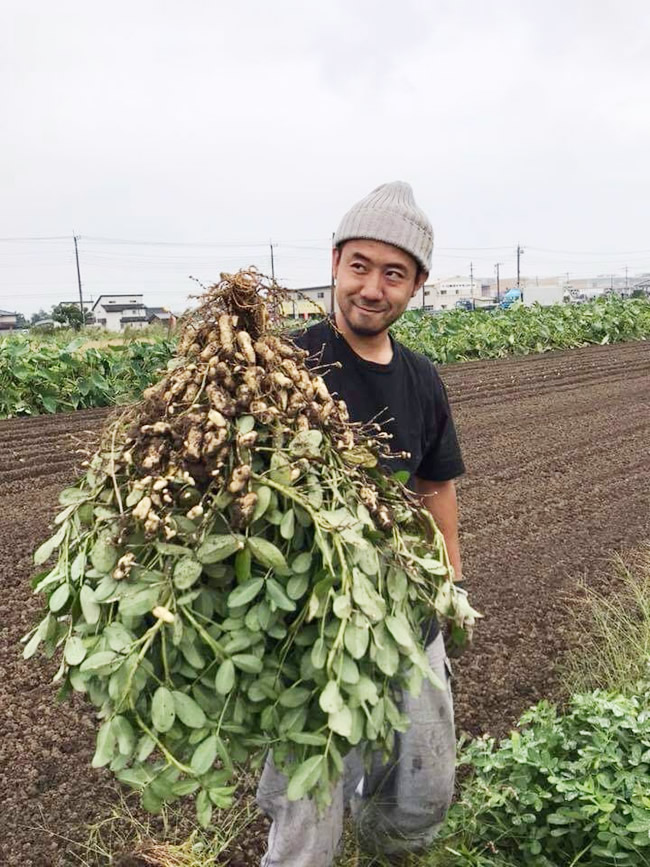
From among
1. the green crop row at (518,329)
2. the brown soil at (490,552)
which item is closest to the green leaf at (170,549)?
the brown soil at (490,552)

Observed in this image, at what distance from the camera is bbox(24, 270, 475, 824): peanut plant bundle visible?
4.12 feet

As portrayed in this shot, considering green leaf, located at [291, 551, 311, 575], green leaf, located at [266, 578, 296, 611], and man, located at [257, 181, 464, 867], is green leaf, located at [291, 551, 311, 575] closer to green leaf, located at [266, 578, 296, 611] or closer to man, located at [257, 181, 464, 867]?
green leaf, located at [266, 578, 296, 611]

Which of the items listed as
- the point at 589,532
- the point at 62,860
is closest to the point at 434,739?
the point at 62,860

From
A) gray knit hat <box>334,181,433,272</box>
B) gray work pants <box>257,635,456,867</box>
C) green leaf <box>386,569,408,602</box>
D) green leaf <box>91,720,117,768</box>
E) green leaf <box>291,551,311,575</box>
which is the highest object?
gray knit hat <box>334,181,433,272</box>

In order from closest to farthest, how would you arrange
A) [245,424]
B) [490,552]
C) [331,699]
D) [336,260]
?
[331,699], [245,424], [336,260], [490,552]

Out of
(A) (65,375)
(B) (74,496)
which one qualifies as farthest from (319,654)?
(A) (65,375)

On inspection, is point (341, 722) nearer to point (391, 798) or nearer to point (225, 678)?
point (225, 678)

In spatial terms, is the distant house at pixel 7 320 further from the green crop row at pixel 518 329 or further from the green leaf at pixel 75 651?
the green leaf at pixel 75 651

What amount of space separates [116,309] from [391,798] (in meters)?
58.7

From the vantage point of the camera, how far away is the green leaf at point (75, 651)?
4.18ft

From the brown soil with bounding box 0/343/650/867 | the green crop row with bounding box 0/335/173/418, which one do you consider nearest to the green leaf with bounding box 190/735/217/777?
the brown soil with bounding box 0/343/650/867

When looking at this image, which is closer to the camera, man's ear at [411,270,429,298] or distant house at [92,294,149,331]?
man's ear at [411,270,429,298]

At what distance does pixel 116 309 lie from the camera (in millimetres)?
57844

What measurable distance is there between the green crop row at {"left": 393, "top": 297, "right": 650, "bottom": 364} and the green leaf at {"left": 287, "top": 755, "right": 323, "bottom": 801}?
12847 millimetres
